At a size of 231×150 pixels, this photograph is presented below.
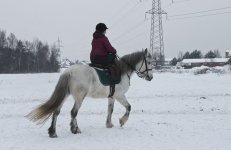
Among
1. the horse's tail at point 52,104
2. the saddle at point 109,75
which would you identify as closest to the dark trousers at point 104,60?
the saddle at point 109,75

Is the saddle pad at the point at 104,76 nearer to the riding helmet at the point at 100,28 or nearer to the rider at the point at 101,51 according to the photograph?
the rider at the point at 101,51

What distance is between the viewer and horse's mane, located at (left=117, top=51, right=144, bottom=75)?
10.5 metres

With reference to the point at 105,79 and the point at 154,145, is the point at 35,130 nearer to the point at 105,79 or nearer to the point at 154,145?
the point at 105,79

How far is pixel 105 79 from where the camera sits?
984 cm

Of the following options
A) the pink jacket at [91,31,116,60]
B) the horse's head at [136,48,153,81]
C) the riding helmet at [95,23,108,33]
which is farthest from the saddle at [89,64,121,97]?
the riding helmet at [95,23,108,33]

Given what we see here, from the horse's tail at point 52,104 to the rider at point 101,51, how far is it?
1.11m

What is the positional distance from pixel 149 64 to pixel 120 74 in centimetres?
108

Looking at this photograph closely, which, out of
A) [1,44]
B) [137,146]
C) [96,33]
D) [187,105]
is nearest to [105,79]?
[96,33]

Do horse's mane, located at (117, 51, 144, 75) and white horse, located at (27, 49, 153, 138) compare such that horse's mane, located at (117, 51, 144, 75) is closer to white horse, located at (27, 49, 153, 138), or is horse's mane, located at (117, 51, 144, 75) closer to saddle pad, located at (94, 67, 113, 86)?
white horse, located at (27, 49, 153, 138)

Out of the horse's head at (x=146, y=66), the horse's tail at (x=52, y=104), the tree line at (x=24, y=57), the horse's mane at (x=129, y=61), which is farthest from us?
the tree line at (x=24, y=57)

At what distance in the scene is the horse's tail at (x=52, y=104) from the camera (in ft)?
29.2

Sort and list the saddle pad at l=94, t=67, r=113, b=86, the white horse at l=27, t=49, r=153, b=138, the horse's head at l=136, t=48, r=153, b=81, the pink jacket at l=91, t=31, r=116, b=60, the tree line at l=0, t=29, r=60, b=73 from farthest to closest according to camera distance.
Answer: the tree line at l=0, t=29, r=60, b=73 → the horse's head at l=136, t=48, r=153, b=81 → the pink jacket at l=91, t=31, r=116, b=60 → the saddle pad at l=94, t=67, r=113, b=86 → the white horse at l=27, t=49, r=153, b=138

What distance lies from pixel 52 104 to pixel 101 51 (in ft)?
6.74

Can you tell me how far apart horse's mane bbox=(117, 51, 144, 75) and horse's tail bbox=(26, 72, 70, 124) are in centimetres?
191
